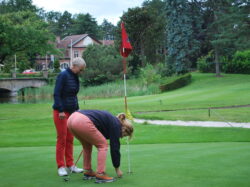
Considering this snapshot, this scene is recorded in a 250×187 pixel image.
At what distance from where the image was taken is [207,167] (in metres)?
5.96

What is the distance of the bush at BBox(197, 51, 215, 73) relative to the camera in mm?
55662

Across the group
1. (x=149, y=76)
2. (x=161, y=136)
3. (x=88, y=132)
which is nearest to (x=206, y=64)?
(x=149, y=76)

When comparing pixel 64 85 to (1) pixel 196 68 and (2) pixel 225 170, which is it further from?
(1) pixel 196 68

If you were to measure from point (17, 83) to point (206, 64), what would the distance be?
27107 millimetres

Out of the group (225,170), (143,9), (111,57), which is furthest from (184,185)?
(143,9)

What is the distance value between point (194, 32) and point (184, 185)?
51942 millimetres

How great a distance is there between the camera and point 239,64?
2098 inches

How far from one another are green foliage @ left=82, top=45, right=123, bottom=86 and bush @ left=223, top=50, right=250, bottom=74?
15971mm

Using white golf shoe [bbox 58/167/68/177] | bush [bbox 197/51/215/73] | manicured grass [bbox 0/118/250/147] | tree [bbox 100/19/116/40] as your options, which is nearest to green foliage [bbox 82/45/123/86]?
bush [bbox 197/51/215/73]

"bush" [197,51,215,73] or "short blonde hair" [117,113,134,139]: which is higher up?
"bush" [197,51,215,73]

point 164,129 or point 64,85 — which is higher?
point 64,85

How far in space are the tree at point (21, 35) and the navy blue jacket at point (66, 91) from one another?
2963cm

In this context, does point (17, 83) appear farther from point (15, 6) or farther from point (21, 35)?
point (15, 6)

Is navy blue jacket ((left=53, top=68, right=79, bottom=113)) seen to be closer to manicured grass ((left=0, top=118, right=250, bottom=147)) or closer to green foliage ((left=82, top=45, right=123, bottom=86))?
manicured grass ((left=0, top=118, right=250, bottom=147))
